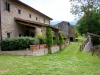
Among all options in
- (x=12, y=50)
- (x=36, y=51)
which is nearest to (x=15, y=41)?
(x=12, y=50)

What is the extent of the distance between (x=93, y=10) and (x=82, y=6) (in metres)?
2.89

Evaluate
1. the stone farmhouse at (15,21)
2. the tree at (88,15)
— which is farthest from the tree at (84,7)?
the stone farmhouse at (15,21)

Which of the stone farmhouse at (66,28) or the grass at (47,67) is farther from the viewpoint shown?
the stone farmhouse at (66,28)

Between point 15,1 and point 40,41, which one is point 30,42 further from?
point 15,1

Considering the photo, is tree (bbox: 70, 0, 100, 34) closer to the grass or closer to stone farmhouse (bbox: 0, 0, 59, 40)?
stone farmhouse (bbox: 0, 0, 59, 40)

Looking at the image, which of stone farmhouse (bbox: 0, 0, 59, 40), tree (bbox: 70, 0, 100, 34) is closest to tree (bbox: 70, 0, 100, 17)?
tree (bbox: 70, 0, 100, 34)

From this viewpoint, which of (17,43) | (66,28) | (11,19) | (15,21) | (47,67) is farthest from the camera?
(66,28)

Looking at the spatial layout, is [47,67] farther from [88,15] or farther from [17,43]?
[88,15]

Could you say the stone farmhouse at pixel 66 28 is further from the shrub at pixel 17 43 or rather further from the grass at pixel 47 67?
the grass at pixel 47 67

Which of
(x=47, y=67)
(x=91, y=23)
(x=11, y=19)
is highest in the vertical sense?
(x=91, y=23)

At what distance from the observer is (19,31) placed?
23438 millimetres

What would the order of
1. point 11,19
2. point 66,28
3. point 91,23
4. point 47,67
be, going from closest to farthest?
point 47,67
point 11,19
point 91,23
point 66,28

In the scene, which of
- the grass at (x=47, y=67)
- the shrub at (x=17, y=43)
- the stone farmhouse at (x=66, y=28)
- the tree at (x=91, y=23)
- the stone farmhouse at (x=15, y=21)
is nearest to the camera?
the grass at (x=47, y=67)

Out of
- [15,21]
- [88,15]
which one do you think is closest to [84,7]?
[88,15]
